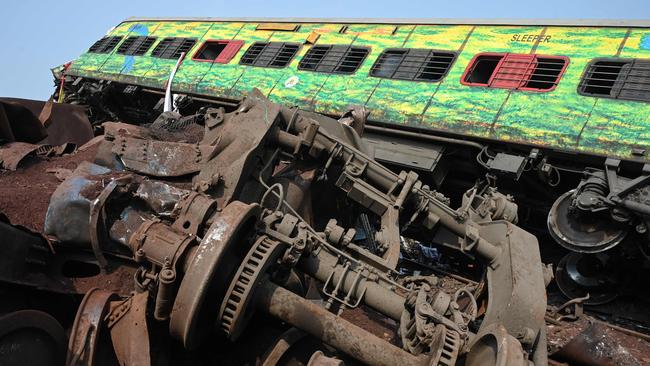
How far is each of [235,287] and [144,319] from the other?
0.69 metres

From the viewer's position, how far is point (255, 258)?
3656 mm

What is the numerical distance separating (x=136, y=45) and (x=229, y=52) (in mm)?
4183

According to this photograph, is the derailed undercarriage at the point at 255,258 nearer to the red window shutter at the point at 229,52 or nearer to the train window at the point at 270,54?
the train window at the point at 270,54

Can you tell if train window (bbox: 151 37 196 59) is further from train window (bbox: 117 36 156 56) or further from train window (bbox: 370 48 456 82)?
train window (bbox: 370 48 456 82)

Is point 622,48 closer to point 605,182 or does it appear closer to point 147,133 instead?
point 605,182

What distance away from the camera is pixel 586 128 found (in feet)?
27.7

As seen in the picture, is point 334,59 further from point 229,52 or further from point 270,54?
point 229,52

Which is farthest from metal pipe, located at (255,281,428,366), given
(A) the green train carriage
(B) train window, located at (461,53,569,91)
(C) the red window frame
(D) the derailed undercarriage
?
(C) the red window frame

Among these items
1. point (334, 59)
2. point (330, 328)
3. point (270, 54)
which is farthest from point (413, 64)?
point (330, 328)

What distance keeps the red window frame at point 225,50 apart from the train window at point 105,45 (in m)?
4.02

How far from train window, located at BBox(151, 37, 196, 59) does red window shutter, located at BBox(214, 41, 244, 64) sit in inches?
56.1

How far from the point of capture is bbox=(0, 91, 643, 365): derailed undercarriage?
→ 356 cm

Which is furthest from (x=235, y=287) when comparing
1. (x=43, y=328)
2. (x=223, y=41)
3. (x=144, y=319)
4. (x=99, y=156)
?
(x=223, y=41)

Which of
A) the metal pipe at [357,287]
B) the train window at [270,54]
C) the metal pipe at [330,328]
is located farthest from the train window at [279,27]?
the metal pipe at [330,328]
